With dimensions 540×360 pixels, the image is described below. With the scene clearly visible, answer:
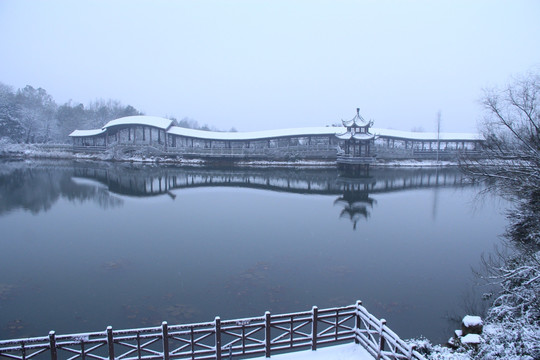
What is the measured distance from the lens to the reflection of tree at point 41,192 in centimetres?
2122

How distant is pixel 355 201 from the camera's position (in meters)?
24.0

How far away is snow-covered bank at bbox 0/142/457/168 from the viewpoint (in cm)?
4681

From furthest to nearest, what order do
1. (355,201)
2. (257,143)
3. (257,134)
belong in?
(257,143), (257,134), (355,201)

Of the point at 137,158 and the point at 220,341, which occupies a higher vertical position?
the point at 137,158

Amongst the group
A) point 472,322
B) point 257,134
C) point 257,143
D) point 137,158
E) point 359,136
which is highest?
point 257,134

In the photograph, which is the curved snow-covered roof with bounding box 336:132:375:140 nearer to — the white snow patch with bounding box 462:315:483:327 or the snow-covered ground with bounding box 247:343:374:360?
the white snow patch with bounding box 462:315:483:327

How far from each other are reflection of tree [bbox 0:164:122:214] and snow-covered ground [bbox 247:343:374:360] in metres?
18.7

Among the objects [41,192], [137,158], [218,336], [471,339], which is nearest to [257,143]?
[137,158]

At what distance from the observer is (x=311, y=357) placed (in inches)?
244

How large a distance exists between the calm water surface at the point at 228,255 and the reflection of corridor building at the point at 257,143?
22113 millimetres

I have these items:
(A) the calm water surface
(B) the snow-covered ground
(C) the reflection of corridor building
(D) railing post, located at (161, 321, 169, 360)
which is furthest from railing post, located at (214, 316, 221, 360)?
(C) the reflection of corridor building

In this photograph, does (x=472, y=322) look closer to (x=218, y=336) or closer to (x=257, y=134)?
(x=218, y=336)

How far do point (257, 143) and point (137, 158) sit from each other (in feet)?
58.2

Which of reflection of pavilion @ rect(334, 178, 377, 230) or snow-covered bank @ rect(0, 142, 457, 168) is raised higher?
snow-covered bank @ rect(0, 142, 457, 168)
